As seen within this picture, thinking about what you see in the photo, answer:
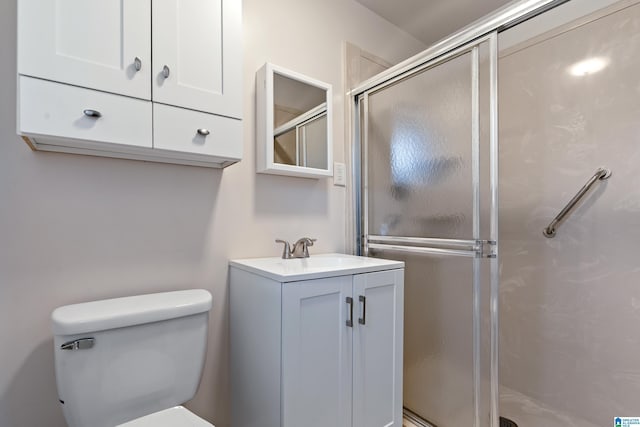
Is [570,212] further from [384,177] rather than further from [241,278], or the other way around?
[241,278]

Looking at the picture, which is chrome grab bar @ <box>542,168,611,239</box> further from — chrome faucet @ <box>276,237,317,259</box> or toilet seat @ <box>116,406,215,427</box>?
toilet seat @ <box>116,406,215,427</box>

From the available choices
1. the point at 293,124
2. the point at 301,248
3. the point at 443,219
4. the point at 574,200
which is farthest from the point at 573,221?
the point at 293,124

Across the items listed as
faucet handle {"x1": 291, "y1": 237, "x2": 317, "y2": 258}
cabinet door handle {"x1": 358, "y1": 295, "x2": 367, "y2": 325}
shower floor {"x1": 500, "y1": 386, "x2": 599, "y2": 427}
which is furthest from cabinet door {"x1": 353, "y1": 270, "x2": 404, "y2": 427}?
shower floor {"x1": 500, "y1": 386, "x2": 599, "y2": 427}

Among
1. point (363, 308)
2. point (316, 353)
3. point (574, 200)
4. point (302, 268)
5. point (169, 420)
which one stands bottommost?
point (169, 420)

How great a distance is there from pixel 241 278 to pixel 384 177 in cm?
92

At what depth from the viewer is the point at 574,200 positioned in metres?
1.60

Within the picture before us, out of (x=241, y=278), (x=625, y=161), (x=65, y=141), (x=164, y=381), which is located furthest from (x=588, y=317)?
(x=65, y=141)

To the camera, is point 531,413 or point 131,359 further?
point 531,413

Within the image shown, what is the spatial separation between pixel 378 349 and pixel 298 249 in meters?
0.55

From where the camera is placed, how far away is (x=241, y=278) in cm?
123

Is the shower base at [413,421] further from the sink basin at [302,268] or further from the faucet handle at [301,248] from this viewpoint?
the faucet handle at [301,248]

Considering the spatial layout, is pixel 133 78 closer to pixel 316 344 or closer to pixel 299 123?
pixel 299 123

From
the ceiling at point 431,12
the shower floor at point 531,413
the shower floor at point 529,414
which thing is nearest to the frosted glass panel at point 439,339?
the shower floor at point 529,414

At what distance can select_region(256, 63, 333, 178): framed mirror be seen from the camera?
1.37 m
